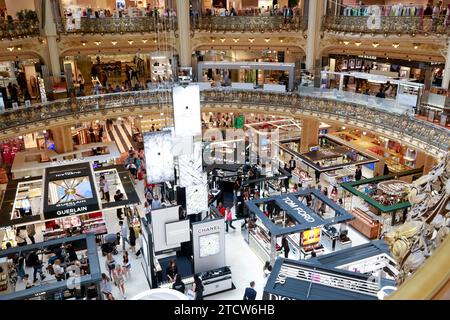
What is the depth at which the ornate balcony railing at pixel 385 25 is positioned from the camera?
65.7ft

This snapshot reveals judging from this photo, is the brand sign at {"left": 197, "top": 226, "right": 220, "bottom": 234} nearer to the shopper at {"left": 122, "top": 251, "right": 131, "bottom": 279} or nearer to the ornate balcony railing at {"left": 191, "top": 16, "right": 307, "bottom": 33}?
the shopper at {"left": 122, "top": 251, "right": 131, "bottom": 279}

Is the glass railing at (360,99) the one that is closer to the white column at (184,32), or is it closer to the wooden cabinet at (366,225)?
the wooden cabinet at (366,225)

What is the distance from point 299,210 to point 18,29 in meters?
17.8

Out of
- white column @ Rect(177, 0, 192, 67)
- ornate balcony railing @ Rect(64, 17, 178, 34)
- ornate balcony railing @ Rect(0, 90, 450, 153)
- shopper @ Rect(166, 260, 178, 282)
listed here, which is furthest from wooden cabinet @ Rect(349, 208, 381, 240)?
ornate balcony railing @ Rect(64, 17, 178, 34)

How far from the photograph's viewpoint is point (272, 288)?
9.15 meters

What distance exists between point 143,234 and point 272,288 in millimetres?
7163

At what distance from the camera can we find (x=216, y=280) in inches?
567

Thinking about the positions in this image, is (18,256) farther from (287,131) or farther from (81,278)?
(287,131)

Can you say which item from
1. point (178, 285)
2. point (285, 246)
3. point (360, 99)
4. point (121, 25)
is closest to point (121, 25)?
point (121, 25)

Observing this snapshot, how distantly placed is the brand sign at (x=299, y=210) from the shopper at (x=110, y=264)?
7.30 meters

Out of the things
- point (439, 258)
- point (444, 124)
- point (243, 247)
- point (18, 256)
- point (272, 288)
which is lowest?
point (243, 247)

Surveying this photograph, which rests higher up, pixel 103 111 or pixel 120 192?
pixel 103 111

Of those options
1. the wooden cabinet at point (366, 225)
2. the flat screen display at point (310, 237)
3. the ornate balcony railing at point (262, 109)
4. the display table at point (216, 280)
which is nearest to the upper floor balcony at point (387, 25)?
the ornate balcony railing at point (262, 109)
